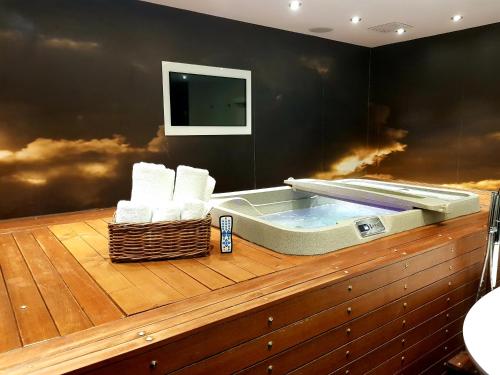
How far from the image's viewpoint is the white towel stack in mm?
1456

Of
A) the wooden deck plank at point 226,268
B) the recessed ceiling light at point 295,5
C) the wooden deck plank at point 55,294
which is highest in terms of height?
the recessed ceiling light at point 295,5

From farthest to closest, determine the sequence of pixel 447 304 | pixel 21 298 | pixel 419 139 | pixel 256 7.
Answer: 1. pixel 419 139
2. pixel 256 7
3. pixel 447 304
4. pixel 21 298

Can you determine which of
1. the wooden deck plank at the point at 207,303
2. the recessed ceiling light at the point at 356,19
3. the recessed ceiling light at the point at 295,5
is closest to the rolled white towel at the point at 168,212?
the wooden deck plank at the point at 207,303

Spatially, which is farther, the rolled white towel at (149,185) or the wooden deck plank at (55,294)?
the rolled white towel at (149,185)

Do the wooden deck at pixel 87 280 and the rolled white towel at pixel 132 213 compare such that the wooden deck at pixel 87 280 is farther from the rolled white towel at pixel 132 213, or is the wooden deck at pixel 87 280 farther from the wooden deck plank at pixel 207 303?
the rolled white towel at pixel 132 213

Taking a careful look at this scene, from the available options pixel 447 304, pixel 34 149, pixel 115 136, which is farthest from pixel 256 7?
pixel 447 304

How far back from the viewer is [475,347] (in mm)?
1395

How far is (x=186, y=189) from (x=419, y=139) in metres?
4.26

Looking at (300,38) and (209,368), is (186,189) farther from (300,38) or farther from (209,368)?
(300,38)

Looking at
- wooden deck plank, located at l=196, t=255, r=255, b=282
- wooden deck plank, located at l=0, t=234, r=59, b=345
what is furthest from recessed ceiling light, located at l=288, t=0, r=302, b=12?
wooden deck plank, located at l=0, t=234, r=59, b=345

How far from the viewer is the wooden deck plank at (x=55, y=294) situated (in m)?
1.05

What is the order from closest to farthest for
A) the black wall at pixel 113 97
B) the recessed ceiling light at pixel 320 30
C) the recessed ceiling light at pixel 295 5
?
the black wall at pixel 113 97 → the recessed ceiling light at pixel 295 5 → the recessed ceiling light at pixel 320 30

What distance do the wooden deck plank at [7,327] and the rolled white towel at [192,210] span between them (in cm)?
63

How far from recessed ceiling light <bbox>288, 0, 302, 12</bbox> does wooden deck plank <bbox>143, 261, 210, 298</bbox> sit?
2.84m
